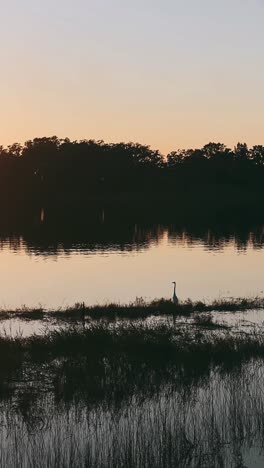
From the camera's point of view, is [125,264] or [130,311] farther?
[125,264]

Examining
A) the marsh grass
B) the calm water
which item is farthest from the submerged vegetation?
the calm water

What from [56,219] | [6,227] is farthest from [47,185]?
[6,227]

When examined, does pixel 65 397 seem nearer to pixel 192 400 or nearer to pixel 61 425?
pixel 61 425

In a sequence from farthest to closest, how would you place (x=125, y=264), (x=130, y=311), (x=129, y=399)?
(x=125, y=264), (x=130, y=311), (x=129, y=399)

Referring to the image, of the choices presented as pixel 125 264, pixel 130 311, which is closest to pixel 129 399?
pixel 130 311

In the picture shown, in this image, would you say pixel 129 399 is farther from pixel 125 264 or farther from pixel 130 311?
pixel 125 264

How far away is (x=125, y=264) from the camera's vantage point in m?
51.9

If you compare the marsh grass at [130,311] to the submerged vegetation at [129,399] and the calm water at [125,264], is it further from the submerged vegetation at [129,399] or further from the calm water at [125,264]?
the submerged vegetation at [129,399]

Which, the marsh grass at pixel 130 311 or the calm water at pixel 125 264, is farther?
the calm water at pixel 125 264

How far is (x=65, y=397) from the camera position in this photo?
14.1 metres

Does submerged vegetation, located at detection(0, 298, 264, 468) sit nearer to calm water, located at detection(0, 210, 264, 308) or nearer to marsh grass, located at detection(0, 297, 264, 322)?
marsh grass, located at detection(0, 297, 264, 322)

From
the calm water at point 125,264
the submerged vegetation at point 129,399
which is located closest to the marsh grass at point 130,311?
the calm water at point 125,264

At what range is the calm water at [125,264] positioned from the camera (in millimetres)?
37031

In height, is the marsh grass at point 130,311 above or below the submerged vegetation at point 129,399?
below
